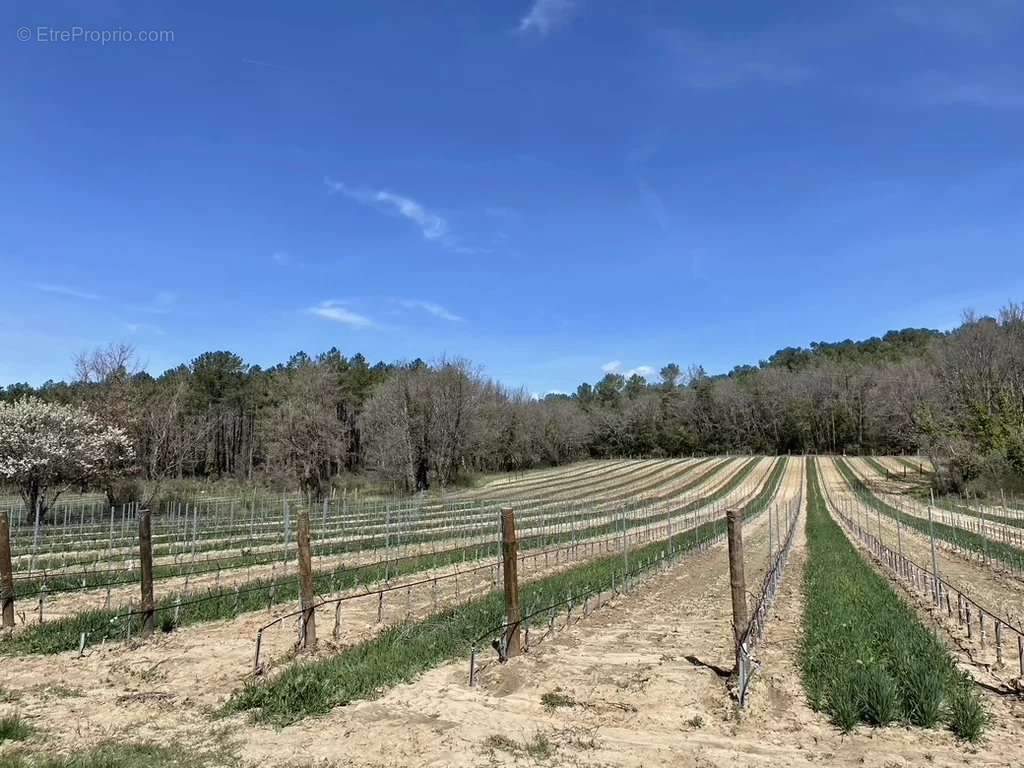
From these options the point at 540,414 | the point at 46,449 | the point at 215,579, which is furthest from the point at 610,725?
the point at 540,414

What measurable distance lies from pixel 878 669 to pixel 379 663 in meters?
5.82

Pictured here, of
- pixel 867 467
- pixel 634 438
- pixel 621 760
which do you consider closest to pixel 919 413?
pixel 867 467

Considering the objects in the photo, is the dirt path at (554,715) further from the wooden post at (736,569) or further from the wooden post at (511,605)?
the wooden post at (736,569)

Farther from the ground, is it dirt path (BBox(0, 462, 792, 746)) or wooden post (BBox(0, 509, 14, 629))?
wooden post (BBox(0, 509, 14, 629))

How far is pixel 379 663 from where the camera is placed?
876cm

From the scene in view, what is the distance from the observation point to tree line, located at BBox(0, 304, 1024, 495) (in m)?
49.4

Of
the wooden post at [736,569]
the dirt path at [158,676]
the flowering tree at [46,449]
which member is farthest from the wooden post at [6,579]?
the flowering tree at [46,449]

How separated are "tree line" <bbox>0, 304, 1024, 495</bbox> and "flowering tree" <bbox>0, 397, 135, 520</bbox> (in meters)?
6.77

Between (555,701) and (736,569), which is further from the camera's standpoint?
(736,569)

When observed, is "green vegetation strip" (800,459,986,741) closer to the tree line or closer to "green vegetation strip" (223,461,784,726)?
"green vegetation strip" (223,461,784,726)

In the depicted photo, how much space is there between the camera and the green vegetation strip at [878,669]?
6.66 metres

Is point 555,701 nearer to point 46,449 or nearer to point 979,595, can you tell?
point 979,595

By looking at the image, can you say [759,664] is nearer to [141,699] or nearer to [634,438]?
[141,699]

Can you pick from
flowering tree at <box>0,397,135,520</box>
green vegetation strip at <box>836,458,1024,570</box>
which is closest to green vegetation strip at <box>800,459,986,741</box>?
green vegetation strip at <box>836,458,1024,570</box>
